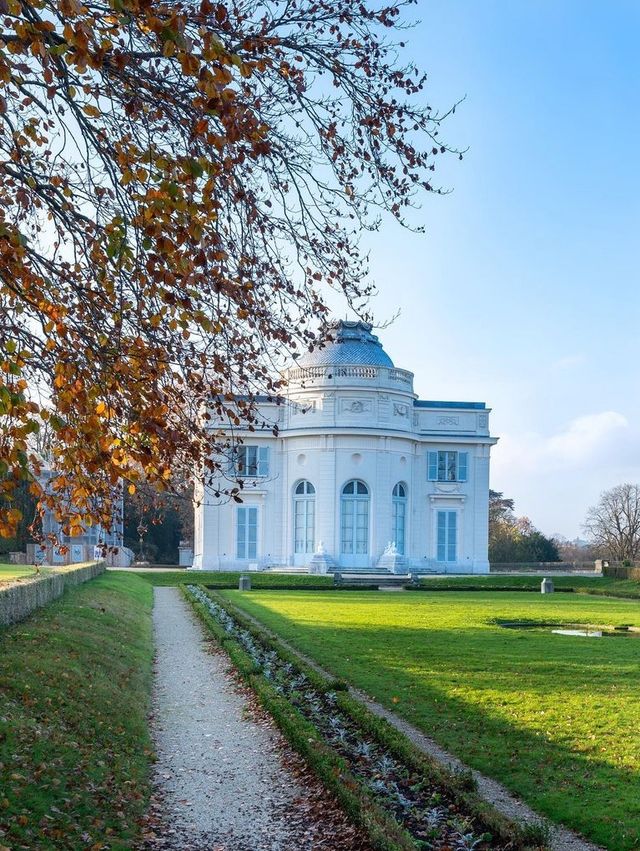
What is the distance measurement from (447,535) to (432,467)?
3597mm

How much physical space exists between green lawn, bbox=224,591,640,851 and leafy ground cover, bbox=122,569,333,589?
1178 cm

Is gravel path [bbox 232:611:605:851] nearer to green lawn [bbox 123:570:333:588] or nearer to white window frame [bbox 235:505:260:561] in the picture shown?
green lawn [bbox 123:570:333:588]

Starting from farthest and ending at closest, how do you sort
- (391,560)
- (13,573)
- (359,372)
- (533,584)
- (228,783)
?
(359,372) < (391,560) < (533,584) < (13,573) < (228,783)

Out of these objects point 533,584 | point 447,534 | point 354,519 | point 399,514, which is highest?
point 399,514

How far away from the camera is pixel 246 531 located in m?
49.8

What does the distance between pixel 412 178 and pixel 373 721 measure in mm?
5887

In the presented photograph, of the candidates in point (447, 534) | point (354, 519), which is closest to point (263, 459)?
point (354, 519)

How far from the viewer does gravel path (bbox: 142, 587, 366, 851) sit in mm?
7777

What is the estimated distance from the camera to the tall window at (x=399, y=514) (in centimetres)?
4959

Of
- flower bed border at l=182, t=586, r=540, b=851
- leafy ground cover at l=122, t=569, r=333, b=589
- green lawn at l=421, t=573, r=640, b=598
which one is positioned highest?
flower bed border at l=182, t=586, r=540, b=851

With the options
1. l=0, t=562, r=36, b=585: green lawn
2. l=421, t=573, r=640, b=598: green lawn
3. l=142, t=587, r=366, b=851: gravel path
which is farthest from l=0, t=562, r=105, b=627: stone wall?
l=421, t=573, r=640, b=598: green lawn

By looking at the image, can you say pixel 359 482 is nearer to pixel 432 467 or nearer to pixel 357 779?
pixel 432 467

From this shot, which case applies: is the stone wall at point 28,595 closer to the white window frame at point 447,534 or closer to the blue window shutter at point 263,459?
the blue window shutter at point 263,459

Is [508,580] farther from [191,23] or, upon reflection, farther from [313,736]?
[191,23]
